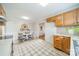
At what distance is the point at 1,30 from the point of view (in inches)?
57.9

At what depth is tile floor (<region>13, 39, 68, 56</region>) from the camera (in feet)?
4.97

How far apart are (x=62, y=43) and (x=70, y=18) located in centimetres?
43

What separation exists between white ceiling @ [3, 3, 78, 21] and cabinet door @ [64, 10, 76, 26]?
0.33 ft

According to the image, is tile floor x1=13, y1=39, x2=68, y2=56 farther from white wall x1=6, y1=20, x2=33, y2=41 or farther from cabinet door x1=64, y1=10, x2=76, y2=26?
cabinet door x1=64, y1=10, x2=76, y2=26

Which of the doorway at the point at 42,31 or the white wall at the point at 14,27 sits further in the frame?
the doorway at the point at 42,31

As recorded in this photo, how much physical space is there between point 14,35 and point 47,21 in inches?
23.4

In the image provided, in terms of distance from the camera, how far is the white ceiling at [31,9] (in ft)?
4.87

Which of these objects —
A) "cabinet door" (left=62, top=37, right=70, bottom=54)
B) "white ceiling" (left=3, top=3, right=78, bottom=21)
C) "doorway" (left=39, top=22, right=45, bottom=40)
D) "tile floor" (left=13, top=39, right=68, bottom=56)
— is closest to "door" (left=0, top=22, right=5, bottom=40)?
"white ceiling" (left=3, top=3, right=78, bottom=21)

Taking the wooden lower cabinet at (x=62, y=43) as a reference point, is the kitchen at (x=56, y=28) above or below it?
above

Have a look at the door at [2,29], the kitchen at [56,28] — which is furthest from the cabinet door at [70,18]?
the door at [2,29]

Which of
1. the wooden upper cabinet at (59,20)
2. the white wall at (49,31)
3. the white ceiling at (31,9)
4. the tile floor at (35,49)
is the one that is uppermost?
the white ceiling at (31,9)

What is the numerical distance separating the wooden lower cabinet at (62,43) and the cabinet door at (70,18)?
0.83 feet

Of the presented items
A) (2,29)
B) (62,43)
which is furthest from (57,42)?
(2,29)

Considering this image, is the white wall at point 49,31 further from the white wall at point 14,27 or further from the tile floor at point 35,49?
the white wall at point 14,27
